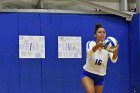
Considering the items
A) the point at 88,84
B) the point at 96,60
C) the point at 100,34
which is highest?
the point at 100,34

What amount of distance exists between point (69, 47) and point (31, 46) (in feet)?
2.67

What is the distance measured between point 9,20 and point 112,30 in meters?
2.25

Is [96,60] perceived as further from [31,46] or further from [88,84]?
[31,46]

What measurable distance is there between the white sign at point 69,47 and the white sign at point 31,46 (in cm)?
38

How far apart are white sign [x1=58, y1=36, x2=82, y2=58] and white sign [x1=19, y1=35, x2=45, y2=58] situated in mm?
383

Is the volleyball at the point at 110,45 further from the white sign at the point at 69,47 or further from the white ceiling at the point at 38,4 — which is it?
the white ceiling at the point at 38,4

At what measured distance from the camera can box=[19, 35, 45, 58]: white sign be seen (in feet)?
22.4

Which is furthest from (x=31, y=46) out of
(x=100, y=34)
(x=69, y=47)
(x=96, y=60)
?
(x=100, y=34)

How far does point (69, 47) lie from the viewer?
7070 mm

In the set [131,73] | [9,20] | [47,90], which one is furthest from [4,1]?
[131,73]

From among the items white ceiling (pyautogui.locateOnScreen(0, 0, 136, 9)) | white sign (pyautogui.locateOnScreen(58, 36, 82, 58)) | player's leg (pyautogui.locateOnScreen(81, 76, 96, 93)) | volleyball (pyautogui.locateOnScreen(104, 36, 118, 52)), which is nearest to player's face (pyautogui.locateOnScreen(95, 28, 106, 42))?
volleyball (pyautogui.locateOnScreen(104, 36, 118, 52))

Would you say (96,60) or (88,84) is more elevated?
(96,60)

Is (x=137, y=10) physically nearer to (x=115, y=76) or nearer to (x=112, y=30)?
(x=112, y=30)

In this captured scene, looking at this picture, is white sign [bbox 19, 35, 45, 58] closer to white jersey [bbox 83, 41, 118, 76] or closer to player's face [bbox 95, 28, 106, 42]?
white jersey [bbox 83, 41, 118, 76]
